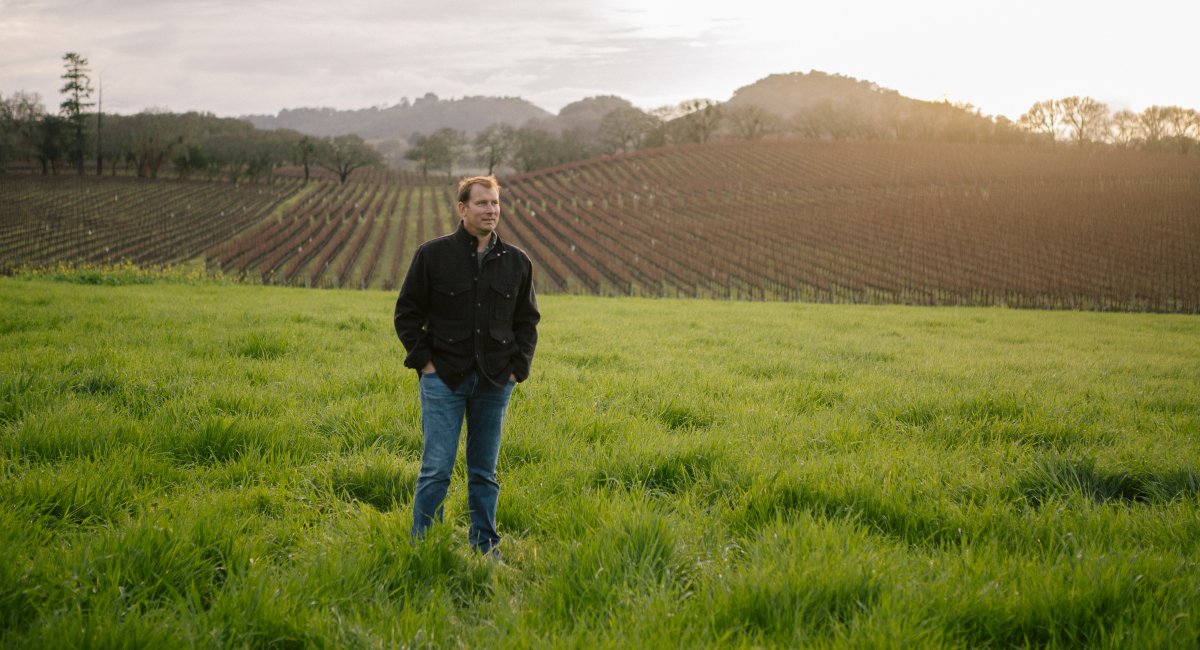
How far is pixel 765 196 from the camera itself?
207 feet

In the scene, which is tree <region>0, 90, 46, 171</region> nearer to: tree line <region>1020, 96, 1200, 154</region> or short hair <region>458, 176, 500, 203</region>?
short hair <region>458, 176, 500, 203</region>

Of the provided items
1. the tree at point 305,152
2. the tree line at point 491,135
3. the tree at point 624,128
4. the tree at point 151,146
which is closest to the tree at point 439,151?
the tree line at point 491,135

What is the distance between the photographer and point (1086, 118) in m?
101

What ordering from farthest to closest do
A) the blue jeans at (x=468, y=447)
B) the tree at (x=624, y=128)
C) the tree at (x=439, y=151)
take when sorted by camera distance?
the tree at (x=624, y=128)
the tree at (x=439, y=151)
the blue jeans at (x=468, y=447)

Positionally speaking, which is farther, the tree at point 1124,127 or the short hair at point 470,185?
the tree at point 1124,127

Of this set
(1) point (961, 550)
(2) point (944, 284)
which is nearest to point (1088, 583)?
(1) point (961, 550)

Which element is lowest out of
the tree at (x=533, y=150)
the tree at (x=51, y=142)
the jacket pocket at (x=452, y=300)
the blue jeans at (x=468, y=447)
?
the blue jeans at (x=468, y=447)

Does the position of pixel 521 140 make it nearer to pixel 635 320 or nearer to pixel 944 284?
pixel 944 284

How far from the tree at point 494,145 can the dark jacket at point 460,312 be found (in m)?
118

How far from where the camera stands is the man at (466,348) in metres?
3.39

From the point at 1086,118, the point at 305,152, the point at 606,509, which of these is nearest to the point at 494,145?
the point at 305,152

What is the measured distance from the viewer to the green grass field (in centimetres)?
262

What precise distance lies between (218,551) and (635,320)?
38.3 feet

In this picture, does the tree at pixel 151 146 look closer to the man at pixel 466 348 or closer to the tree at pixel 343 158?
the tree at pixel 343 158
